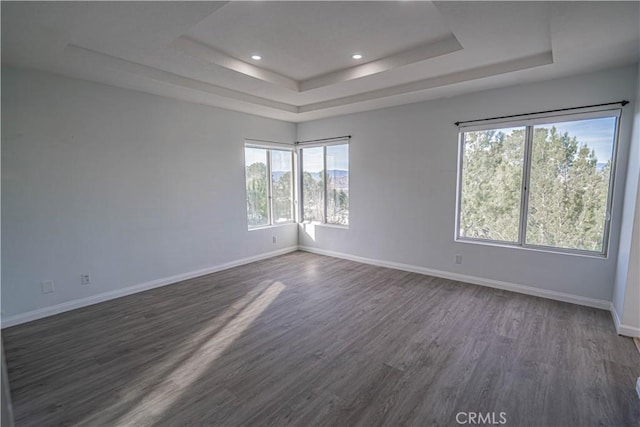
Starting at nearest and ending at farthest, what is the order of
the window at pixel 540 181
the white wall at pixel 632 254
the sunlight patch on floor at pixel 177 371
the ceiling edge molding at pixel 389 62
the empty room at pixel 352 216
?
the sunlight patch on floor at pixel 177 371 → the empty room at pixel 352 216 → the white wall at pixel 632 254 → the ceiling edge molding at pixel 389 62 → the window at pixel 540 181

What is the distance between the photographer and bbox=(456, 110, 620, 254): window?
10.9 ft

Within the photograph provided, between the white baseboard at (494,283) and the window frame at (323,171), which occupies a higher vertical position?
the window frame at (323,171)

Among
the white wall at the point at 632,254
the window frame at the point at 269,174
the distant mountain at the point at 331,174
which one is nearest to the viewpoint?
the white wall at the point at 632,254

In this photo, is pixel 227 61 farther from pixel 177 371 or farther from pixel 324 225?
pixel 324 225

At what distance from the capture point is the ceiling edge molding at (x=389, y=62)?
9.51 ft

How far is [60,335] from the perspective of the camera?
9.32 feet

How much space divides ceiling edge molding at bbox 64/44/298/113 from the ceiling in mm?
11

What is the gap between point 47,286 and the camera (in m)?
3.22

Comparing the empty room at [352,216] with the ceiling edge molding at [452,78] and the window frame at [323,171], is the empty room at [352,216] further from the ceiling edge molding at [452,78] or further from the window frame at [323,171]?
the window frame at [323,171]

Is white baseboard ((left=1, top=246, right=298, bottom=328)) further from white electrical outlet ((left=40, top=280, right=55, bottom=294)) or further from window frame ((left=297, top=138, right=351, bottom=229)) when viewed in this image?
window frame ((left=297, top=138, right=351, bottom=229))

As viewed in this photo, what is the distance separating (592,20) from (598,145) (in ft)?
5.57

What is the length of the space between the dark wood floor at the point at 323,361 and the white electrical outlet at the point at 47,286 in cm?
30

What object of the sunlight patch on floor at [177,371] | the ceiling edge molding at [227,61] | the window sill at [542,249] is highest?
the ceiling edge molding at [227,61]

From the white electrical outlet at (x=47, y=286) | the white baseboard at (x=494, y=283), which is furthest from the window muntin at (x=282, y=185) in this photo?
the white electrical outlet at (x=47, y=286)
